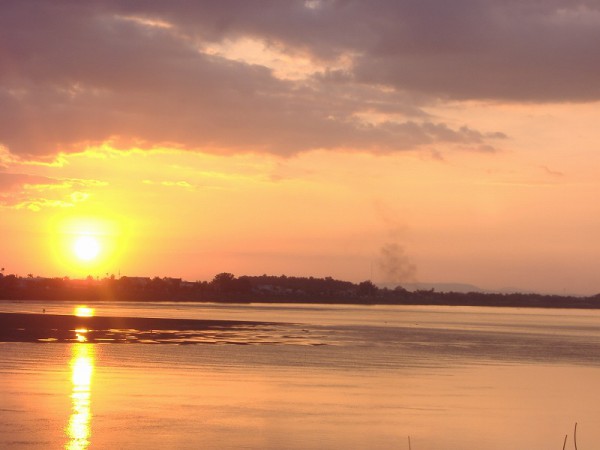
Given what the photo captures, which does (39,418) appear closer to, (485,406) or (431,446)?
(431,446)

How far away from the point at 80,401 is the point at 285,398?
8037 millimetres

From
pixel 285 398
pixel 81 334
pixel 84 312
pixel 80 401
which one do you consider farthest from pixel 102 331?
pixel 84 312

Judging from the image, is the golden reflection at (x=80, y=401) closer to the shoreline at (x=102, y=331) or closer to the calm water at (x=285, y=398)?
the calm water at (x=285, y=398)

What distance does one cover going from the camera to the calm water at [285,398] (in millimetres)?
27109

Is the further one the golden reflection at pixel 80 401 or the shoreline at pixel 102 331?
the shoreline at pixel 102 331

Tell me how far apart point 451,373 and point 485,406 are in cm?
1150

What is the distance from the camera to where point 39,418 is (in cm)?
2806

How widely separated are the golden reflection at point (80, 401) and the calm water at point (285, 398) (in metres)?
0.06

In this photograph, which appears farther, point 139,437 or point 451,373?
point 451,373

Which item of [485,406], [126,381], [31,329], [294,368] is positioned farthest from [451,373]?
[31,329]

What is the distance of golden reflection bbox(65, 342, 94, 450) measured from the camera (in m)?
25.4

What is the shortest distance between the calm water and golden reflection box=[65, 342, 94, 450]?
0.06 meters

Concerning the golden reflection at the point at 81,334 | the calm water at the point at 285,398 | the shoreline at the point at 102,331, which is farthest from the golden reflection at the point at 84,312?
the calm water at the point at 285,398

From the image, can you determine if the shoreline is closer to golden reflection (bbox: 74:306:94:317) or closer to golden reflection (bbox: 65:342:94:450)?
golden reflection (bbox: 65:342:94:450)
